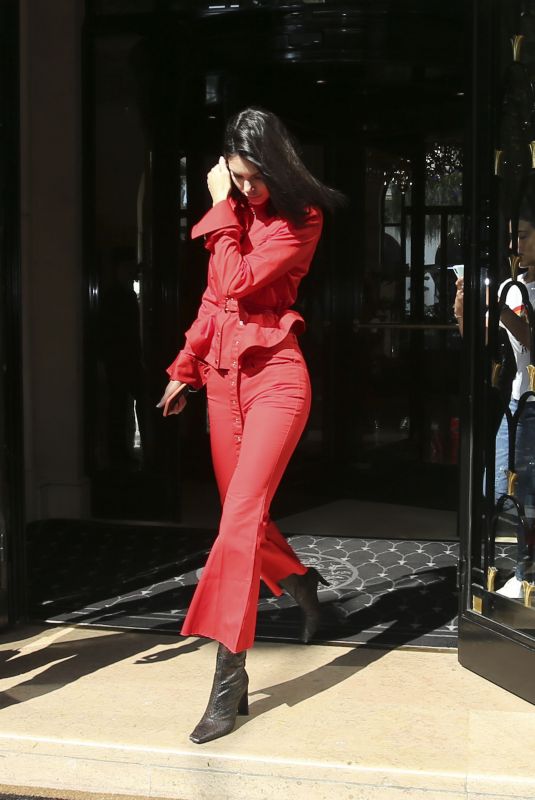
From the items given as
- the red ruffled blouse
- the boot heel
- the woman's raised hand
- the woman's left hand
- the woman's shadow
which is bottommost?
the woman's shadow

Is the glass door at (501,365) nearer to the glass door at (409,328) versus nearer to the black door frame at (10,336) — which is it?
the black door frame at (10,336)

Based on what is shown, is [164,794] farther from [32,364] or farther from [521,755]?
[32,364]

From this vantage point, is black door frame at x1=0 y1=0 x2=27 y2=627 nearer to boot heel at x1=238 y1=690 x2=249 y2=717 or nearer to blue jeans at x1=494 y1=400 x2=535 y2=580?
boot heel at x1=238 y1=690 x2=249 y2=717

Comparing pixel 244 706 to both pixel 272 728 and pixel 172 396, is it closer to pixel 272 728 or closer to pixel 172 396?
pixel 272 728

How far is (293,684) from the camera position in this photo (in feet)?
13.2

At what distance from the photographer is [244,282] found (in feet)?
11.6

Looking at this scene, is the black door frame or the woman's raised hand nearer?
the woman's raised hand

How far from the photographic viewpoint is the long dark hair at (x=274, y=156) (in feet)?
11.7

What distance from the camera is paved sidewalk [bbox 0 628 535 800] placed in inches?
129

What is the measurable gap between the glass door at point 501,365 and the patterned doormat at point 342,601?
0.44ft

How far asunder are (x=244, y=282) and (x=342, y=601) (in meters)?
2.13

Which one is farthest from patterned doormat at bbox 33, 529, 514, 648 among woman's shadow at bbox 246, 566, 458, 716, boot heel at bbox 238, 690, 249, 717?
boot heel at bbox 238, 690, 249, 717

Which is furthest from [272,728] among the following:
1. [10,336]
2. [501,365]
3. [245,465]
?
[10,336]

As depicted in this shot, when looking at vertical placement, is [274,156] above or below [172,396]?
above
